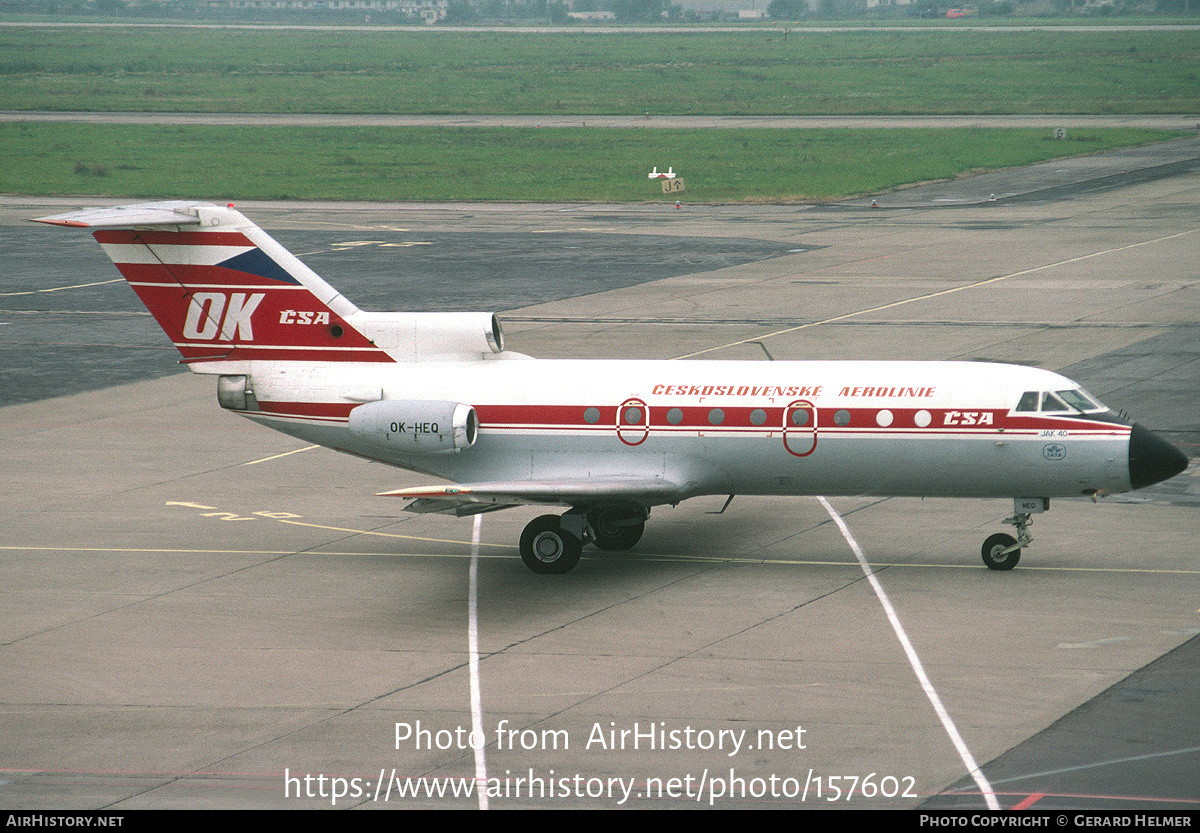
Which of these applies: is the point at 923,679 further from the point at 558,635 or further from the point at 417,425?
the point at 417,425

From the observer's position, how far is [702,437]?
83.9 feet

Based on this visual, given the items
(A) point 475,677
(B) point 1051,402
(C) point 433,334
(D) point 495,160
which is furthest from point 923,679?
(D) point 495,160

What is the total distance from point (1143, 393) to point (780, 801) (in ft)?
81.4

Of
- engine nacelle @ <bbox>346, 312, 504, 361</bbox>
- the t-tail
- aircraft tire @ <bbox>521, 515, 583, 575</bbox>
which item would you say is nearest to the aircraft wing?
aircraft tire @ <bbox>521, 515, 583, 575</bbox>

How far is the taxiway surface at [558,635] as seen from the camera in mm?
17531

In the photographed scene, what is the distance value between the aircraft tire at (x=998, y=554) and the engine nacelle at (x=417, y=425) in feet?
29.8

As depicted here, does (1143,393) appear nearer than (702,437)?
No

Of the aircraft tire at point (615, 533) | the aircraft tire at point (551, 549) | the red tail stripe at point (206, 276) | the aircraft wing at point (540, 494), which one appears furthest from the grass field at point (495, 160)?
the aircraft tire at point (551, 549)

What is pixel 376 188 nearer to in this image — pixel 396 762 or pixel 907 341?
pixel 907 341

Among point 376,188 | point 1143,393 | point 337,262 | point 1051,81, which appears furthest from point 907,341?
point 1051,81

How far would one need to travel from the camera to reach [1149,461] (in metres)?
24.6

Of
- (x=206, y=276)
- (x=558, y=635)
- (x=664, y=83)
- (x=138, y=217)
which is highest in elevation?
(x=664, y=83)

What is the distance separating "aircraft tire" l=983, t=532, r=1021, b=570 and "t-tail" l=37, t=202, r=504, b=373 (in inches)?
365

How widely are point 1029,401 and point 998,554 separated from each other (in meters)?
2.67
